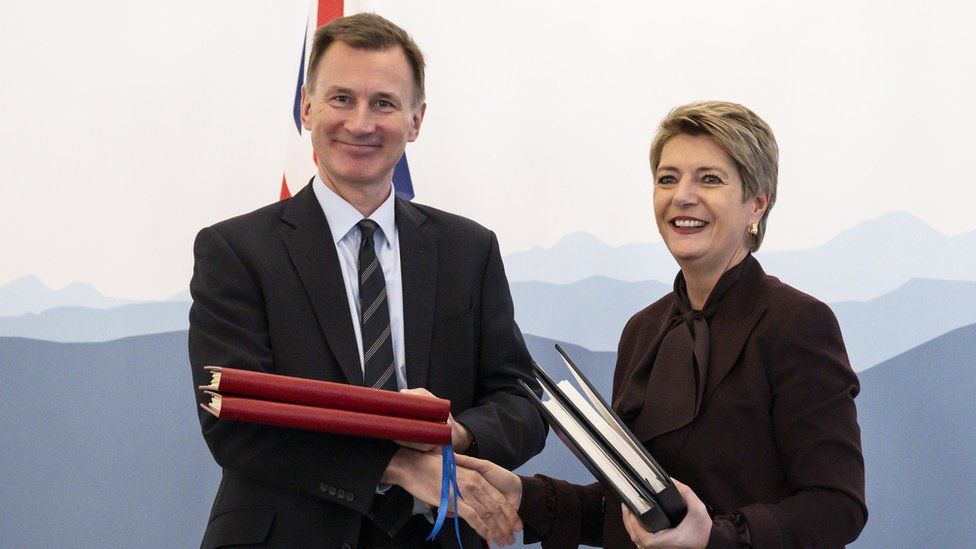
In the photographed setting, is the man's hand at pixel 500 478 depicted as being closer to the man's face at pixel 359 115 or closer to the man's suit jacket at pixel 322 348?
the man's suit jacket at pixel 322 348

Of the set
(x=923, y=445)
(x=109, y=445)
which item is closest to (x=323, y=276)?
(x=109, y=445)

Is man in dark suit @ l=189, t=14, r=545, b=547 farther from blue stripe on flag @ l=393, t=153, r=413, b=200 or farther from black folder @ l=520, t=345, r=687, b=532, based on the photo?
blue stripe on flag @ l=393, t=153, r=413, b=200

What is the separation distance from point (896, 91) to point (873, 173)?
0.28 meters

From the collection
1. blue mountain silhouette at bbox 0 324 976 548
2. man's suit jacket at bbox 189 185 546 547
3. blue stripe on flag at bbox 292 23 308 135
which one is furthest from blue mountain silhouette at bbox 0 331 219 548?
man's suit jacket at bbox 189 185 546 547

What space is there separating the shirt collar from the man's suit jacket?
0.06 feet

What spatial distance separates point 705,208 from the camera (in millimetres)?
2225

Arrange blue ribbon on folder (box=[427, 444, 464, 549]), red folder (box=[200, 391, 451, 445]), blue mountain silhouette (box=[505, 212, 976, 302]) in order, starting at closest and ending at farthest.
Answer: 1. red folder (box=[200, 391, 451, 445])
2. blue ribbon on folder (box=[427, 444, 464, 549])
3. blue mountain silhouette (box=[505, 212, 976, 302])

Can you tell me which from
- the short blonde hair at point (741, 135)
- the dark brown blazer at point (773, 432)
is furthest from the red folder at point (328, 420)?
the short blonde hair at point (741, 135)

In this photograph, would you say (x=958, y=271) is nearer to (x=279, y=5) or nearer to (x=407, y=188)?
(x=407, y=188)

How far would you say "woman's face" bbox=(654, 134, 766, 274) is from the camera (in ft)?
7.27

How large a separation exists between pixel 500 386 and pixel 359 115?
63cm

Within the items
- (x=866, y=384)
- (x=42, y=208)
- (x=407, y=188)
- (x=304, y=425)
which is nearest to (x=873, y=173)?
(x=866, y=384)

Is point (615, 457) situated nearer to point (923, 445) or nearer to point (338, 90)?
point (338, 90)

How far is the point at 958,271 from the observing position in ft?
10.7
